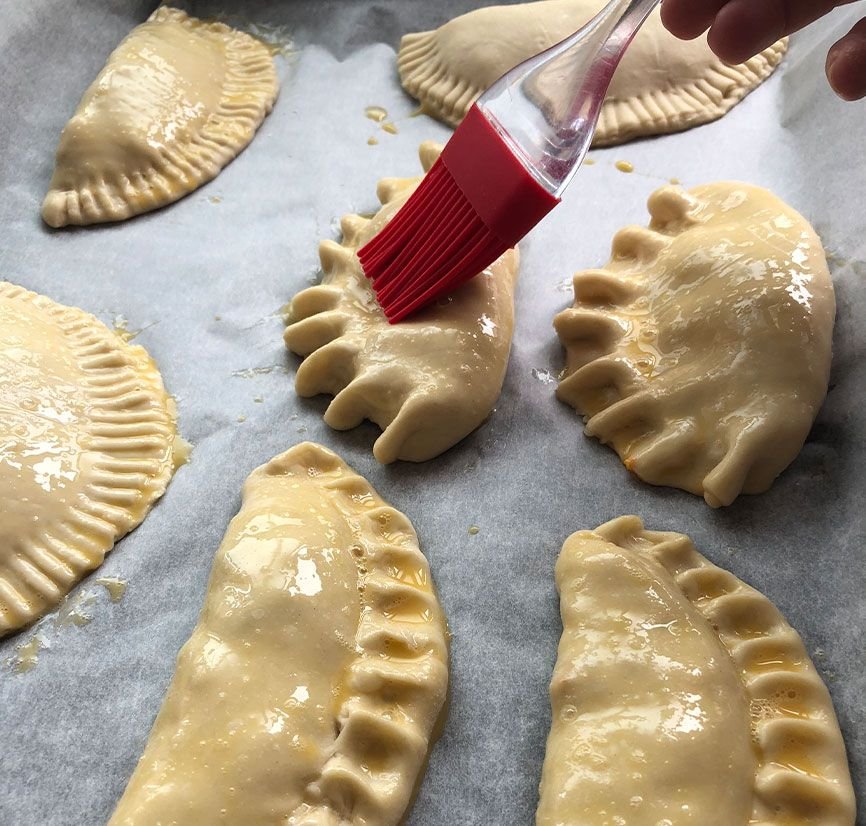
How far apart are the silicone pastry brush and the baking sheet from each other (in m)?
0.34

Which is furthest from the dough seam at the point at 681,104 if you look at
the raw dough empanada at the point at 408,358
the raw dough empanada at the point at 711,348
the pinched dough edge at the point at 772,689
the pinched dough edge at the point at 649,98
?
the pinched dough edge at the point at 772,689

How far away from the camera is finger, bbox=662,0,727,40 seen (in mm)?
1455

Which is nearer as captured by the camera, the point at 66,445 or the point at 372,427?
the point at 66,445

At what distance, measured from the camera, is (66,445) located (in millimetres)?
1628

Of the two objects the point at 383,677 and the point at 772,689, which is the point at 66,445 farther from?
the point at 772,689

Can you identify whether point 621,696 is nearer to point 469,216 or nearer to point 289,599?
point 289,599

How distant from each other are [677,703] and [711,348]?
69cm

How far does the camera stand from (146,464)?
168 centimetres

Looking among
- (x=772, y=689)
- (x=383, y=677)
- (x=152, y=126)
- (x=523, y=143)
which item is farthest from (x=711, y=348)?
(x=152, y=126)

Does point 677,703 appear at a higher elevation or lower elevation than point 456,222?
lower

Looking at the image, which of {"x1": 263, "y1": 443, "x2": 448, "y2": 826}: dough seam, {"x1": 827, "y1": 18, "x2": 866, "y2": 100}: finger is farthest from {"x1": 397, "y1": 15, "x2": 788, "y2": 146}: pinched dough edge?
{"x1": 263, "y1": 443, "x2": 448, "y2": 826}: dough seam

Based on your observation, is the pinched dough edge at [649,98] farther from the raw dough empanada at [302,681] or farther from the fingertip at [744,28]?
the raw dough empanada at [302,681]

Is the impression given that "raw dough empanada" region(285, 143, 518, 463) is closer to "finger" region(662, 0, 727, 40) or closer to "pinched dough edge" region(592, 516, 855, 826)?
"pinched dough edge" region(592, 516, 855, 826)

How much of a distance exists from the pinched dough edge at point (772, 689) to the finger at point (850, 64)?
837mm
